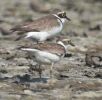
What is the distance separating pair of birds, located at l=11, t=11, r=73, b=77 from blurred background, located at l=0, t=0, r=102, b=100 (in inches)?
18.1

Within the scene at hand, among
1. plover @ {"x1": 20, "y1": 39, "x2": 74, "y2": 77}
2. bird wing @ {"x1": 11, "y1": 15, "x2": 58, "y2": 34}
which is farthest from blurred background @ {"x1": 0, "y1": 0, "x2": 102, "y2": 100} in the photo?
bird wing @ {"x1": 11, "y1": 15, "x2": 58, "y2": 34}

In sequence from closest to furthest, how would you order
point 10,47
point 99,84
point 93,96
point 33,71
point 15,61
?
point 93,96 < point 99,84 < point 33,71 < point 15,61 < point 10,47

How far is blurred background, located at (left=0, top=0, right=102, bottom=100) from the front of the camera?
38.5ft

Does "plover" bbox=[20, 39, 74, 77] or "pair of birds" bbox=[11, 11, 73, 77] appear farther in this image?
"pair of birds" bbox=[11, 11, 73, 77]

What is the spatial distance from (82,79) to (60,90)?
1360mm

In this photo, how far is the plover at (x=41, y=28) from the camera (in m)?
15.0

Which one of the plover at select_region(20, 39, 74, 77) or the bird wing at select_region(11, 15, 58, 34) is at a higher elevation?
the plover at select_region(20, 39, 74, 77)

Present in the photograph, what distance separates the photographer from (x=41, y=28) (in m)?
15.4

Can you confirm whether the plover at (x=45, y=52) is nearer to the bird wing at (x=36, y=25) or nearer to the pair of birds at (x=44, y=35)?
the pair of birds at (x=44, y=35)

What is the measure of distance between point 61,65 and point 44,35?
975mm

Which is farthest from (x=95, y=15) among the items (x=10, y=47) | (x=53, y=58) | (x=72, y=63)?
(x=53, y=58)

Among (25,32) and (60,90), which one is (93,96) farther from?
(25,32)

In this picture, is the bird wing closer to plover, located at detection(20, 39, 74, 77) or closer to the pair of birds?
the pair of birds

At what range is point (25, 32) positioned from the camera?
15.0 m
